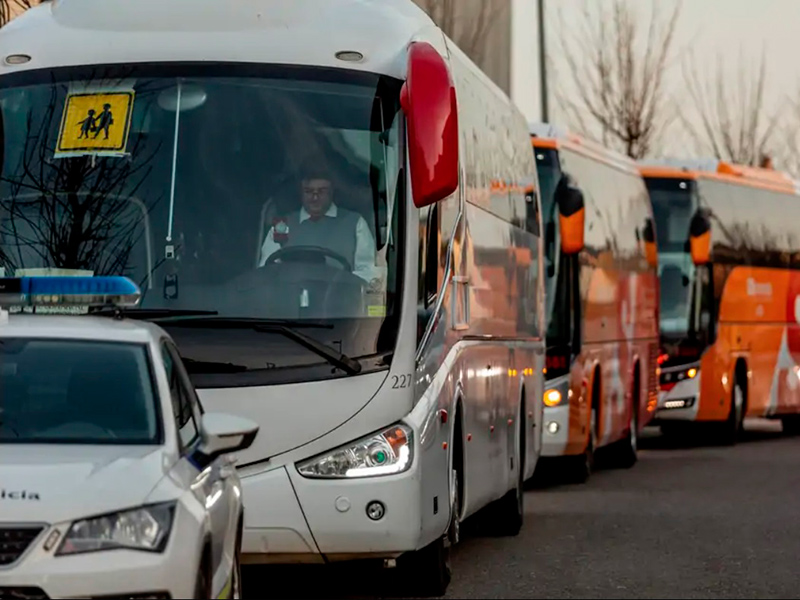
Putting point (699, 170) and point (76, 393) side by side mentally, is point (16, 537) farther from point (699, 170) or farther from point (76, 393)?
point (699, 170)

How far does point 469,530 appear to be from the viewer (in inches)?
656

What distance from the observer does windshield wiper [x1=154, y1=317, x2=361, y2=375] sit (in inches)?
436

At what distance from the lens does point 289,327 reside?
11.1 meters

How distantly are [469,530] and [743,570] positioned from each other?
3825 mm

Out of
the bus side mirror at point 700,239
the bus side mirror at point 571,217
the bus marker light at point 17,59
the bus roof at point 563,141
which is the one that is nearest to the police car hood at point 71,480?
the bus marker light at point 17,59

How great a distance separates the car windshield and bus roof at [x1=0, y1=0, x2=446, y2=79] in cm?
347

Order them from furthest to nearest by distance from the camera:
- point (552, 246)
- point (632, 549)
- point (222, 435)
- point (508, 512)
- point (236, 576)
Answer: point (552, 246) < point (508, 512) < point (632, 549) < point (236, 576) < point (222, 435)

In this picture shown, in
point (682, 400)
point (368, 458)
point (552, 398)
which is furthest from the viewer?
point (682, 400)

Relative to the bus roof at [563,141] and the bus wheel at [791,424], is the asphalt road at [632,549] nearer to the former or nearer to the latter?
the bus roof at [563,141]

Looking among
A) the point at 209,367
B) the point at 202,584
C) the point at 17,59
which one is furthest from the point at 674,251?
the point at 202,584

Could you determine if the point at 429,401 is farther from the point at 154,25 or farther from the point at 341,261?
the point at 154,25

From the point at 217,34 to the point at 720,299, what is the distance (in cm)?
1899

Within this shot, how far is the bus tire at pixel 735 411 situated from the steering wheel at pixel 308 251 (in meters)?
19.4

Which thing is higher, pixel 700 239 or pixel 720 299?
pixel 700 239
